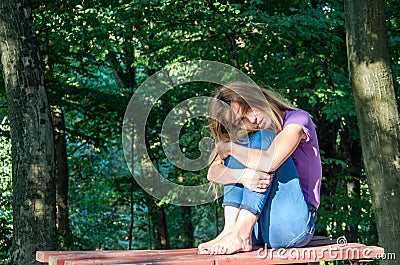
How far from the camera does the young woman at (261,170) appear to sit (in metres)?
2.51

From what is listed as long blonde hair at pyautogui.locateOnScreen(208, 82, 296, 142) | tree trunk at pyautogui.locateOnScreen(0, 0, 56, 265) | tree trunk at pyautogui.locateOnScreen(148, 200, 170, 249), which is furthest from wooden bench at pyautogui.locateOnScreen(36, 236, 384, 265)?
tree trunk at pyautogui.locateOnScreen(148, 200, 170, 249)

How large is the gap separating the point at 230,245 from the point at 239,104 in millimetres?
587

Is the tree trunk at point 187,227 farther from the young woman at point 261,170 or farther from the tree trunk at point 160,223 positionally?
the young woman at point 261,170

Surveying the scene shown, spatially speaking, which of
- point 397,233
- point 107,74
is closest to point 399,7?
point 397,233

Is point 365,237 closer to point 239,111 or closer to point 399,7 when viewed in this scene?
point 399,7

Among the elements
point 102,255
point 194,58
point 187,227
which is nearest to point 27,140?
point 102,255

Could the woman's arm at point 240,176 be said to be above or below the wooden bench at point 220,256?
above

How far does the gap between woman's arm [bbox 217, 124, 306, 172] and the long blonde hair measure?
0.21ft

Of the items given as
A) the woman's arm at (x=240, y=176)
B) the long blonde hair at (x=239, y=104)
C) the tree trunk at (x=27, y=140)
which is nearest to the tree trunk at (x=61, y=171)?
the tree trunk at (x=27, y=140)

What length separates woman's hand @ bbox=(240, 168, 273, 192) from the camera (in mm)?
2484

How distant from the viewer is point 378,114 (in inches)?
182

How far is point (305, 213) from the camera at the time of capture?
267 cm

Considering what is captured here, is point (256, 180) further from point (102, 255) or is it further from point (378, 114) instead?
point (378, 114)

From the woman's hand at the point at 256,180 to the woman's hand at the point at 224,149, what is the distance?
0.14m
